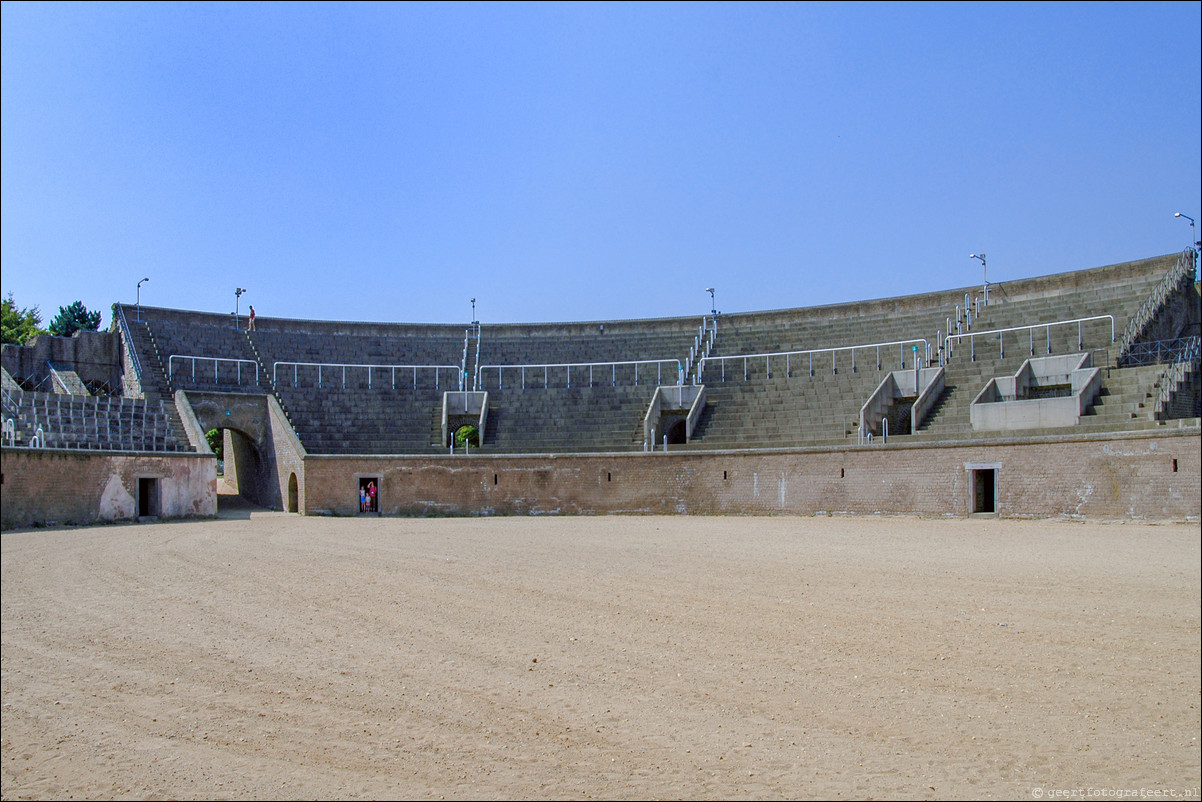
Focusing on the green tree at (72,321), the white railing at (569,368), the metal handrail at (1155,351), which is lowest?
the metal handrail at (1155,351)

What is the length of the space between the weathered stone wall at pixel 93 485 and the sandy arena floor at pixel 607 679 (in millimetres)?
8976

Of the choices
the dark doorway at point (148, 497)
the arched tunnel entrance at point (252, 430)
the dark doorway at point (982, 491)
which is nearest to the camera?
the dark doorway at point (982, 491)

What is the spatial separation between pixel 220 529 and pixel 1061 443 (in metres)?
19.1

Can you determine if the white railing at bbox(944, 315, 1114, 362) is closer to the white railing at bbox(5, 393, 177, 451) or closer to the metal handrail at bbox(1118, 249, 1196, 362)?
the metal handrail at bbox(1118, 249, 1196, 362)

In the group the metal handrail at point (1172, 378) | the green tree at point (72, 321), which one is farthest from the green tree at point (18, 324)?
the metal handrail at point (1172, 378)

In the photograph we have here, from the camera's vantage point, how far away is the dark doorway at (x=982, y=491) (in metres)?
21.9

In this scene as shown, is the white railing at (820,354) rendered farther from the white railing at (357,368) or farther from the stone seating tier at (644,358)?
the white railing at (357,368)

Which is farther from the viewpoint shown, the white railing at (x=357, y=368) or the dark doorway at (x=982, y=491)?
the white railing at (x=357, y=368)

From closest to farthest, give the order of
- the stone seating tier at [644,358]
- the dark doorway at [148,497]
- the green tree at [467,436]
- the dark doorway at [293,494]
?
the dark doorway at [148,497], the stone seating tier at [644,358], the dark doorway at [293,494], the green tree at [467,436]

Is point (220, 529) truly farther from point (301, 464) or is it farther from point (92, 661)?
point (92, 661)

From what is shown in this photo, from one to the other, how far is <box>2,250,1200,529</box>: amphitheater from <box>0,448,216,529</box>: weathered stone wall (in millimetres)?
55

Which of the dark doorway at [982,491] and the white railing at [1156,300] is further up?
the white railing at [1156,300]

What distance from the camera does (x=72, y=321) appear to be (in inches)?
2114

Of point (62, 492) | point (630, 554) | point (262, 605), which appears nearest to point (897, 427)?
point (630, 554)
